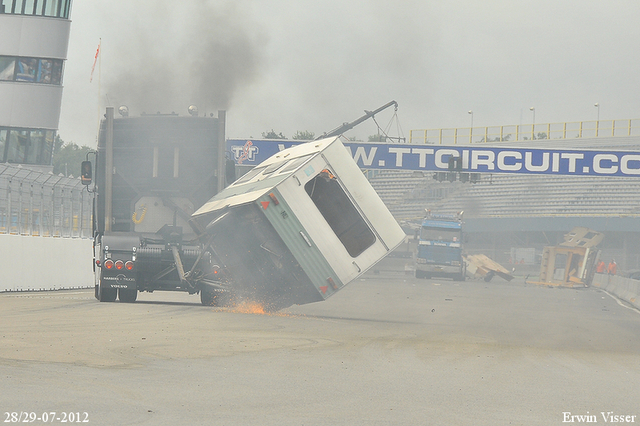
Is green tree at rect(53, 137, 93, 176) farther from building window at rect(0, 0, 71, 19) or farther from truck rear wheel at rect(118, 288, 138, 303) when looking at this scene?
truck rear wheel at rect(118, 288, 138, 303)

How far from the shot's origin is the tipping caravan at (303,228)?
14.5m

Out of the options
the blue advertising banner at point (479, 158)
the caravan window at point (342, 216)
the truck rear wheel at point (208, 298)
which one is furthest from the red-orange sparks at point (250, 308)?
the blue advertising banner at point (479, 158)

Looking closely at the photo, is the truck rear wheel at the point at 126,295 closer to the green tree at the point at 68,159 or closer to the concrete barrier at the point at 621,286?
Result: the concrete barrier at the point at 621,286

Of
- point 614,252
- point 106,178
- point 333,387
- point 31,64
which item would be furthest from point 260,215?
point 614,252

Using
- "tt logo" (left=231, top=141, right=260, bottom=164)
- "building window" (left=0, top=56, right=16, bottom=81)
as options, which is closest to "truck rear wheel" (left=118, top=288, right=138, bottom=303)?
"tt logo" (left=231, top=141, right=260, bottom=164)

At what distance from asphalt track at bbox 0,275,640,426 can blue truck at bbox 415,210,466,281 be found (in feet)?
95.3

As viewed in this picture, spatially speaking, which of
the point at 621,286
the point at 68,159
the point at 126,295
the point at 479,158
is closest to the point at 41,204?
the point at 126,295

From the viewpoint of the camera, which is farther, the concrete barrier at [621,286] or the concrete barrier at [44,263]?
the concrete barrier at [621,286]

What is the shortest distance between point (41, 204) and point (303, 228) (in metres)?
11.6

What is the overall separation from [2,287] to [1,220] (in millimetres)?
1748

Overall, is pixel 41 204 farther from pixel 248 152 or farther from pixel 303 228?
pixel 248 152

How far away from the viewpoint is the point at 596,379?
375 inches

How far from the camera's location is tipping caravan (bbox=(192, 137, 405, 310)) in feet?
47.7

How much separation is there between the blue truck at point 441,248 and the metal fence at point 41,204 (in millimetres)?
23828
